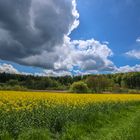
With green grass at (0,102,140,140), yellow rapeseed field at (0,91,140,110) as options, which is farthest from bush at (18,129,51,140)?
yellow rapeseed field at (0,91,140,110)

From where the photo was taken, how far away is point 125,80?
17900 centimetres

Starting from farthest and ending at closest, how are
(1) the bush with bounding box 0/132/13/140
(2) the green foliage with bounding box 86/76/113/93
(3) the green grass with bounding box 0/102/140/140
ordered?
(2) the green foliage with bounding box 86/76/113/93 < (3) the green grass with bounding box 0/102/140/140 < (1) the bush with bounding box 0/132/13/140

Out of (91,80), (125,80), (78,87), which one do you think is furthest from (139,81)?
(78,87)

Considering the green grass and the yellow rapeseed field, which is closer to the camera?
the green grass

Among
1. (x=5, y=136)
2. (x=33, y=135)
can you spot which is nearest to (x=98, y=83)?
(x=33, y=135)

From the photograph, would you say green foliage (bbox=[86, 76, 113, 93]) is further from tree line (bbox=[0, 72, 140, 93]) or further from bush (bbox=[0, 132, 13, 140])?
bush (bbox=[0, 132, 13, 140])

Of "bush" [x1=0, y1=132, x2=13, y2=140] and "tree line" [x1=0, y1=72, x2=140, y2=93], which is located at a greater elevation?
"tree line" [x1=0, y1=72, x2=140, y2=93]

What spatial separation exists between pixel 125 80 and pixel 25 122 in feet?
558

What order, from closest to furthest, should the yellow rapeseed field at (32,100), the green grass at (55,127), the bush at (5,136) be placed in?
the bush at (5,136) → the green grass at (55,127) → the yellow rapeseed field at (32,100)

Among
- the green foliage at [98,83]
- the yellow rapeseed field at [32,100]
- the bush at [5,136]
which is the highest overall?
the green foliage at [98,83]

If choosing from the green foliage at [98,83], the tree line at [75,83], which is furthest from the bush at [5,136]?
the green foliage at [98,83]

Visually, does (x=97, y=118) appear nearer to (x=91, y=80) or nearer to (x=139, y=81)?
(x=91, y=80)

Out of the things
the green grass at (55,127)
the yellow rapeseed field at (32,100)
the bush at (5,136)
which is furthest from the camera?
the yellow rapeseed field at (32,100)

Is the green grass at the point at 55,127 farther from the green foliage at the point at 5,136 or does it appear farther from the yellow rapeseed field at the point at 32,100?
the yellow rapeseed field at the point at 32,100
